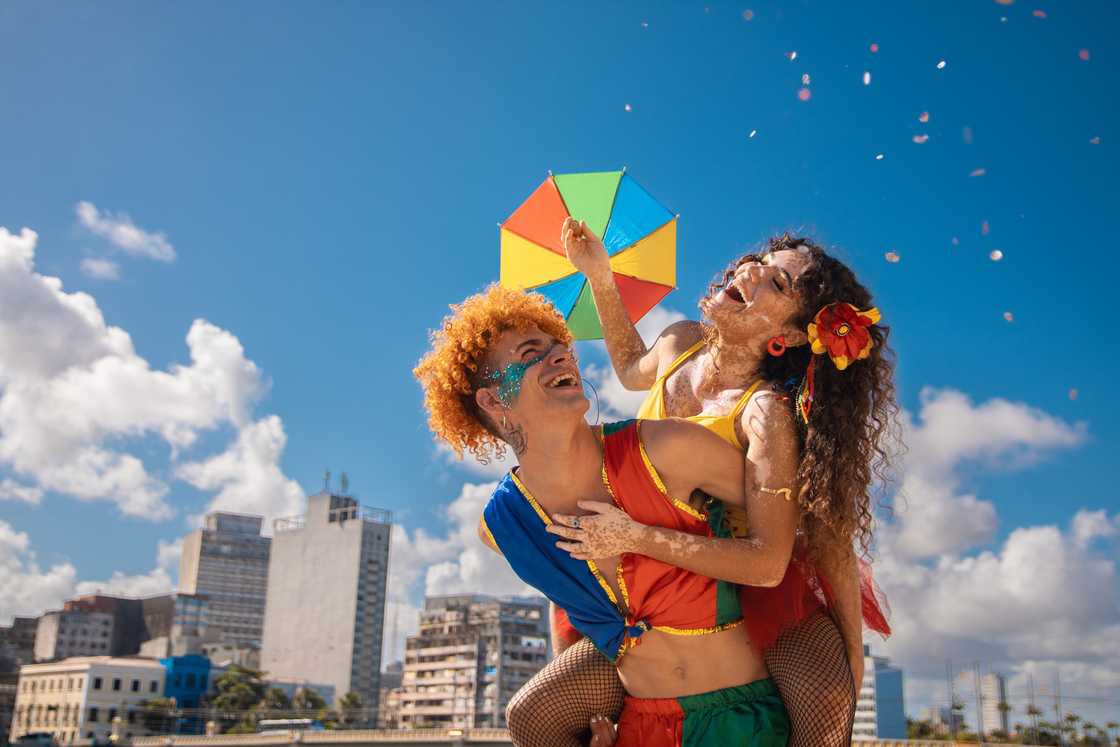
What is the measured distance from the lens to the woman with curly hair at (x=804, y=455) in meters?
4.23

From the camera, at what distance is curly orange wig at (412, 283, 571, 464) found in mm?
4801

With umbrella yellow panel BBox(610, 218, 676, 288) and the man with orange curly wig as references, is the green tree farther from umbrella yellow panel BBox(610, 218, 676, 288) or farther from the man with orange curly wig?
the man with orange curly wig

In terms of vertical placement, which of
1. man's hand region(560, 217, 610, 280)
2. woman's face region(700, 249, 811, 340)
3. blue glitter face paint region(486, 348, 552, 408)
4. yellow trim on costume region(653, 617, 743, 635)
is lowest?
yellow trim on costume region(653, 617, 743, 635)

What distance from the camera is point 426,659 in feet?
488

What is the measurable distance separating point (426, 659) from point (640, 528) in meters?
151

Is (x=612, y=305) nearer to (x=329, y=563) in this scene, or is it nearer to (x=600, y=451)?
(x=600, y=451)

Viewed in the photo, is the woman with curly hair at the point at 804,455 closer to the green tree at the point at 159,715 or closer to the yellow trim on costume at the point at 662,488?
the yellow trim on costume at the point at 662,488

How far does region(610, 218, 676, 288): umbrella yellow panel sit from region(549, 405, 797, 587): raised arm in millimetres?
1840

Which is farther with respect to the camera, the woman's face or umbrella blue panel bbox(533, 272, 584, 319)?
umbrella blue panel bbox(533, 272, 584, 319)

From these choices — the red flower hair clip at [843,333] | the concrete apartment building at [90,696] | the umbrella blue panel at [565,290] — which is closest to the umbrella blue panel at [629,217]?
the umbrella blue panel at [565,290]

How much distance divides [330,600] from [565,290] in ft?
579

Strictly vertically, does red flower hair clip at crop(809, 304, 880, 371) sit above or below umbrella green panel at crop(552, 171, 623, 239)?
below

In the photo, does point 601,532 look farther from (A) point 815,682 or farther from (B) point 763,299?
(B) point 763,299

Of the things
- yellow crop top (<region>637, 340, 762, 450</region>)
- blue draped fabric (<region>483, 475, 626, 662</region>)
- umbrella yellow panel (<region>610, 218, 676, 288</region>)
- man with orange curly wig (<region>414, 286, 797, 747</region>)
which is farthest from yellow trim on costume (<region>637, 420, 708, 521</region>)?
umbrella yellow panel (<region>610, 218, 676, 288</region>)
